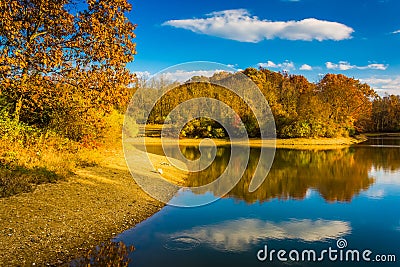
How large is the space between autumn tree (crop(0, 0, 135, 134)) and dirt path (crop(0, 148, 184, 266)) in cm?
409

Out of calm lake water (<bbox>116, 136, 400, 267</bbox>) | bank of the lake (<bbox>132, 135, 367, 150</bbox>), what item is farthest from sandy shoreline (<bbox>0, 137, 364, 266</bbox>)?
bank of the lake (<bbox>132, 135, 367, 150</bbox>)

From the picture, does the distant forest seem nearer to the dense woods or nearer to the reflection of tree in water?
the reflection of tree in water

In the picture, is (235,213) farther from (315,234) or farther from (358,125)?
(358,125)

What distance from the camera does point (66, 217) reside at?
36.4ft

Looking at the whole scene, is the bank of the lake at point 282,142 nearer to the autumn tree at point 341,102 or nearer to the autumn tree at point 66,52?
the autumn tree at point 341,102

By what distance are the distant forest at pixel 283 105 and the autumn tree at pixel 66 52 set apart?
→ 140 feet

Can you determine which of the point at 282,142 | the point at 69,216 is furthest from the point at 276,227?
the point at 282,142

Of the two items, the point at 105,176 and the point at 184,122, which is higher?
the point at 184,122

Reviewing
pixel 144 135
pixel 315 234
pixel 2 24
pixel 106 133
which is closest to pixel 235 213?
pixel 315 234

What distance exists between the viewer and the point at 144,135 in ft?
198

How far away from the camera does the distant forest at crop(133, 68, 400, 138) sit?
196ft

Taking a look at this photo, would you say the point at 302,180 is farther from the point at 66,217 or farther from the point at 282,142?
the point at 282,142

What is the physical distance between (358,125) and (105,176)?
233 ft

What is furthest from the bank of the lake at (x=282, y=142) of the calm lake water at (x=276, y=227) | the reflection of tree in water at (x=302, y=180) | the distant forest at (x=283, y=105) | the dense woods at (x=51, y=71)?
the dense woods at (x=51, y=71)
